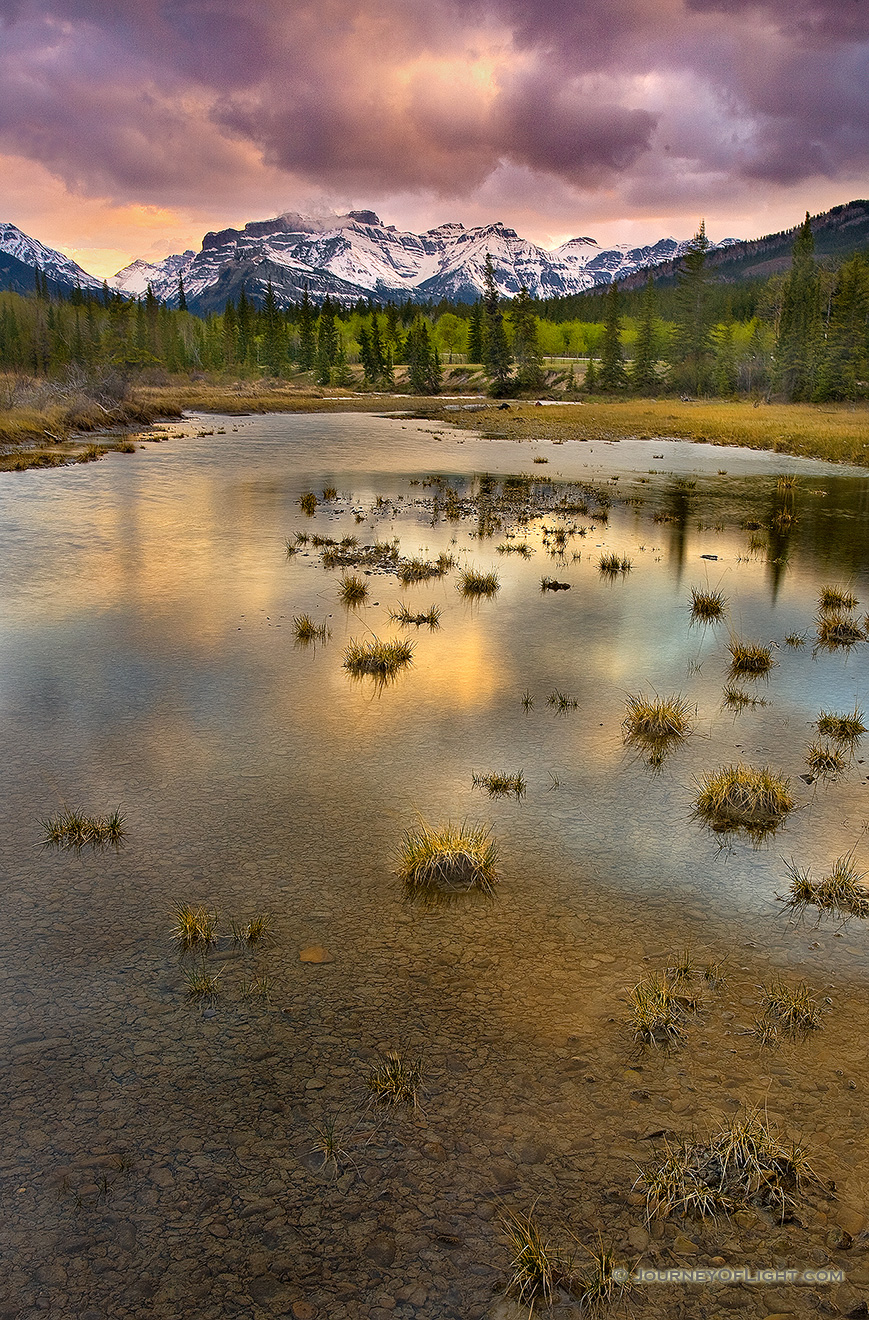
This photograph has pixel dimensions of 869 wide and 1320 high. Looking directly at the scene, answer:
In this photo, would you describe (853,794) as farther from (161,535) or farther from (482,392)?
(482,392)

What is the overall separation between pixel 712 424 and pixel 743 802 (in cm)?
7159

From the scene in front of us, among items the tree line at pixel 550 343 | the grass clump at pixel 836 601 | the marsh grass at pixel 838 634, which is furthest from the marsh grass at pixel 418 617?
the tree line at pixel 550 343

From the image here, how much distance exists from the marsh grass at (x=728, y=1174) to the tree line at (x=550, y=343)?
97.8 metres

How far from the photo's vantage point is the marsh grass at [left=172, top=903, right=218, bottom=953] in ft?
21.5

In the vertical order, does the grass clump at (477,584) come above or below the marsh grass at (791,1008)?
above

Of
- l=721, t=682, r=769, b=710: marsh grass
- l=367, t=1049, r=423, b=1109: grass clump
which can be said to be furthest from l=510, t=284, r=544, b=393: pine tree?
l=367, t=1049, r=423, b=1109: grass clump

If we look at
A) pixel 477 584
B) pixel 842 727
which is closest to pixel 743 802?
pixel 842 727

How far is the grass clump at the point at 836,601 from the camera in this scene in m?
18.0

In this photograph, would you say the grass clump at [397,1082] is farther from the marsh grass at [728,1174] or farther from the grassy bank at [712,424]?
the grassy bank at [712,424]

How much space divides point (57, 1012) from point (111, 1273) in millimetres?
2119

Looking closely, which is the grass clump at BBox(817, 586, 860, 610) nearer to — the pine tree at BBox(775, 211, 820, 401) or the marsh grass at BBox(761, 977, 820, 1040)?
the marsh grass at BBox(761, 977, 820, 1040)

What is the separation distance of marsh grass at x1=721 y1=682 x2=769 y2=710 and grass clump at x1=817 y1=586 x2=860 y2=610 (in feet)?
22.2

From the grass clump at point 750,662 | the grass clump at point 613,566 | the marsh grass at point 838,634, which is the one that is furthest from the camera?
the grass clump at point 613,566

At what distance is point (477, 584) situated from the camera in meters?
18.7
